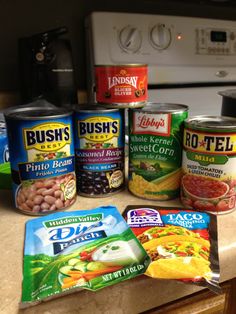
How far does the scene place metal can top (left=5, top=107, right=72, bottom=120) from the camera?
50cm

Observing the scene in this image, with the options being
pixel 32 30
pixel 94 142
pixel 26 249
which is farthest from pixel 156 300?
pixel 32 30

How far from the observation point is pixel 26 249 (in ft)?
1.42

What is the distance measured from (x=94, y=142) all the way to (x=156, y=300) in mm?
295

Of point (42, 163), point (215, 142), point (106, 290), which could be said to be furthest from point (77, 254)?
point (215, 142)

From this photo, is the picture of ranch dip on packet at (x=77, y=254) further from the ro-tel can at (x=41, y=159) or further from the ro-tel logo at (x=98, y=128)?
the ro-tel logo at (x=98, y=128)

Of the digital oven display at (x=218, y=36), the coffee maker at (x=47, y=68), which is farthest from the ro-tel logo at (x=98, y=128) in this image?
the digital oven display at (x=218, y=36)

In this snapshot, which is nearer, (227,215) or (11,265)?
(11,265)

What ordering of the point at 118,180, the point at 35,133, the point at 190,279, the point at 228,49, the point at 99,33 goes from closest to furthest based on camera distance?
the point at 190,279, the point at 35,133, the point at 118,180, the point at 99,33, the point at 228,49

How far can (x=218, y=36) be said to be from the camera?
1.05 meters

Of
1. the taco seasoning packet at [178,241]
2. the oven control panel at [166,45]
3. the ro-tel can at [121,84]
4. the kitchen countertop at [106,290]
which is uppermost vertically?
the oven control panel at [166,45]

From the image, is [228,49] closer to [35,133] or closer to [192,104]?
[192,104]

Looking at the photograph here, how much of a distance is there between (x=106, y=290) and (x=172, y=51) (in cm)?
83

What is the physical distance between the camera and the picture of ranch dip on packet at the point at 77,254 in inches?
14.3

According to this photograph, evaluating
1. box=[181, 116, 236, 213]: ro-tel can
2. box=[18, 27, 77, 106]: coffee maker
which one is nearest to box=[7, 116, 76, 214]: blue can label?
box=[181, 116, 236, 213]: ro-tel can
